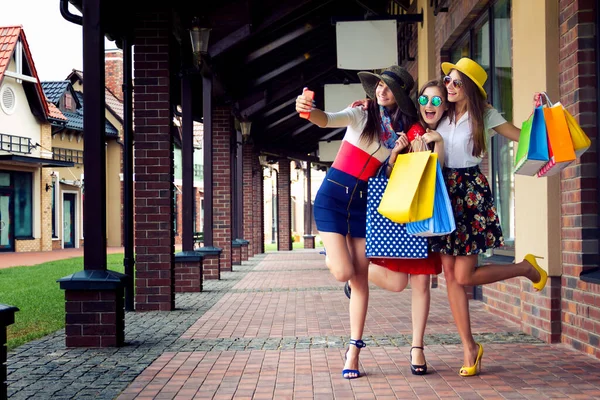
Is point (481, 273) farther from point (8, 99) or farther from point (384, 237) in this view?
point (8, 99)

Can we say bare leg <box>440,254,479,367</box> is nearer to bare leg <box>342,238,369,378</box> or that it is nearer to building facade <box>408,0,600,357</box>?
bare leg <box>342,238,369,378</box>

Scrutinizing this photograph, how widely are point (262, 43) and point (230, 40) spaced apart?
2217 mm

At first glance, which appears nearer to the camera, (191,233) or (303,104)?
(303,104)

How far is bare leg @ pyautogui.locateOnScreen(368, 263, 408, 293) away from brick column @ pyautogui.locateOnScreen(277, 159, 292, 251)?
23382 mm

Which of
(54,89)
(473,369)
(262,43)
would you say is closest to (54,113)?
(54,89)

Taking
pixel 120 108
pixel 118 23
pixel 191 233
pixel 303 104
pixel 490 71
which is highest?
pixel 120 108

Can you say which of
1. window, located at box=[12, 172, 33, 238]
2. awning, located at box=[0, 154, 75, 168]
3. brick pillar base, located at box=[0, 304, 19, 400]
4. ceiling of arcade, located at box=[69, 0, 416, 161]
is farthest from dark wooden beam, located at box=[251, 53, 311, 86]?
window, located at box=[12, 172, 33, 238]

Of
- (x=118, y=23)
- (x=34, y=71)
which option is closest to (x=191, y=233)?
(x=118, y=23)

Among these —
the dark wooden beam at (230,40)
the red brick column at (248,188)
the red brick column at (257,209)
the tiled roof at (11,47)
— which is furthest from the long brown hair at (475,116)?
the tiled roof at (11,47)

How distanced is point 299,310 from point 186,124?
3414 mm

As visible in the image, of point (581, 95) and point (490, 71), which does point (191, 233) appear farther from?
point (581, 95)

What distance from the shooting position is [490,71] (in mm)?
7684

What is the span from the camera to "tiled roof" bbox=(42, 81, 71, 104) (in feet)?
114

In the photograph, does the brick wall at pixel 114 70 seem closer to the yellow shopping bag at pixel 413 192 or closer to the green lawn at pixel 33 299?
the green lawn at pixel 33 299
